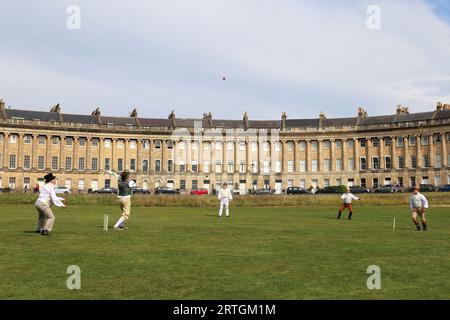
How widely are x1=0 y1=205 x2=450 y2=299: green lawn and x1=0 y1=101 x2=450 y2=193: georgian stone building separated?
88.9 meters

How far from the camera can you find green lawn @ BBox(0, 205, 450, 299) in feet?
29.8

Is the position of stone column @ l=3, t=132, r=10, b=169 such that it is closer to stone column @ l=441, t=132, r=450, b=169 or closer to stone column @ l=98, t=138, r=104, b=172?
stone column @ l=98, t=138, r=104, b=172

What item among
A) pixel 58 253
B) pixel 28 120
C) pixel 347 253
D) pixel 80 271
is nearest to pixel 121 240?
pixel 58 253

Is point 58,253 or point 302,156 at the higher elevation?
point 302,156

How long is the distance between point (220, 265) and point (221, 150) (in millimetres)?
102325

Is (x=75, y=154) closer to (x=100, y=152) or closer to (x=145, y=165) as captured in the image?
(x=100, y=152)

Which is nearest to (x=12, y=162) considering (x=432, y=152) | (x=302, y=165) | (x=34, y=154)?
(x=34, y=154)

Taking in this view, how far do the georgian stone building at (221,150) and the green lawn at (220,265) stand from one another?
292 ft

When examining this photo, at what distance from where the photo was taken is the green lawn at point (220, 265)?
9094mm

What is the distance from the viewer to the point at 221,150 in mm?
113938

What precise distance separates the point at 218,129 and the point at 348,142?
28778mm
